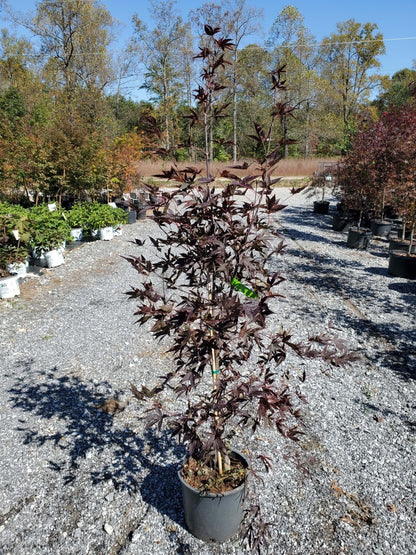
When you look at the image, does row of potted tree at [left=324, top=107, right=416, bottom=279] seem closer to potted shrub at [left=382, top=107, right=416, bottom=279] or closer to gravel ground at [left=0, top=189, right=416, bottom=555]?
potted shrub at [left=382, top=107, right=416, bottom=279]

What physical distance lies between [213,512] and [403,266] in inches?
241

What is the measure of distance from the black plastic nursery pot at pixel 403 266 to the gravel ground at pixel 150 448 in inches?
59.6

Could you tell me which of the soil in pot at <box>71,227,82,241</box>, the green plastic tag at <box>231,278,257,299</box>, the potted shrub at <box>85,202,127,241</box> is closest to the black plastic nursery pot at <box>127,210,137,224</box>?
the potted shrub at <box>85,202,127,241</box>

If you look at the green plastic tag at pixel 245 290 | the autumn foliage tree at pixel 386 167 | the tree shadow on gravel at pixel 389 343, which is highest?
the autumn foliage tree at pixel 386 167

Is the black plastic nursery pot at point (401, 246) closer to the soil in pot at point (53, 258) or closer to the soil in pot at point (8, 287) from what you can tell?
the soil in pot at point (53, 258)

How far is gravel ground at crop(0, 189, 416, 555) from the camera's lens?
87.1 inches

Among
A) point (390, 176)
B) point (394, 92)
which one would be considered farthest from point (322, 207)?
point (394, 92)

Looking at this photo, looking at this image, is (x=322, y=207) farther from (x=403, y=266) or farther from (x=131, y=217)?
(x=403, y=266)

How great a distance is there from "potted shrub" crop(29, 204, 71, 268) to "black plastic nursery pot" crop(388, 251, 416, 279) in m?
6.42

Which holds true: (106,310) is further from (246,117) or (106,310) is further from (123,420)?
(246,117)

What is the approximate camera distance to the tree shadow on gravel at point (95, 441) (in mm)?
2574

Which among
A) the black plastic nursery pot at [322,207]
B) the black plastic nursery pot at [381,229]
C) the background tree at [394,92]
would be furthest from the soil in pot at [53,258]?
the background tree at [394,92]

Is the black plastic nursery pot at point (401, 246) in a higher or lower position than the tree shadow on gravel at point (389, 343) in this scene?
higher

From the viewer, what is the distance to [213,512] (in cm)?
207
